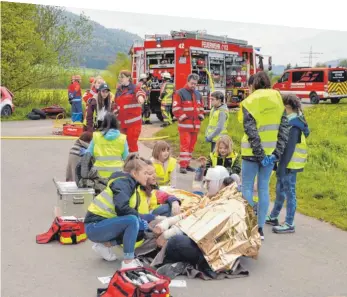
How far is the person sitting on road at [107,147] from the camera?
660 centimetres

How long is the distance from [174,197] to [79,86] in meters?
11.3

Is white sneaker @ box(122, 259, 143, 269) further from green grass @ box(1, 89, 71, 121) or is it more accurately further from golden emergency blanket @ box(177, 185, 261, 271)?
green grass @ box(1, 89, 71, 121)

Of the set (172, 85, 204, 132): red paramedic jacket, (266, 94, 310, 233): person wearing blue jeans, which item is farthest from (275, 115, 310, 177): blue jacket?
(172, 85, 204, 132): red paramedic jacket

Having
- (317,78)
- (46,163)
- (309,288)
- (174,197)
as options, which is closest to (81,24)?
(46,163)

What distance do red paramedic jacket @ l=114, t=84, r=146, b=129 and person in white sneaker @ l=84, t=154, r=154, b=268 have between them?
11.6 feet

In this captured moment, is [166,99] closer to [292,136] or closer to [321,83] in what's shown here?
[292,136]

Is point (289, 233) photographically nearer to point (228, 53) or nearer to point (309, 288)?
point (309, 288)

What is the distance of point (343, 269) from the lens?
522 centimetres

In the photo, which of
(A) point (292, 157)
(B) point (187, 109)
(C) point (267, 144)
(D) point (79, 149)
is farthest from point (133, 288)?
(B) point (187, 109)

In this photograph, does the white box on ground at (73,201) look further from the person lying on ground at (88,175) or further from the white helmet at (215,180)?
the white helmet at (215,180)

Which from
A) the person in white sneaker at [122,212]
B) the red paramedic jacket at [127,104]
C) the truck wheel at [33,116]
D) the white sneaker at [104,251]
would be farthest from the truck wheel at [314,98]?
the person in white sneaker at [122,212]

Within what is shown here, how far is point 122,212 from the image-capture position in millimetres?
4832

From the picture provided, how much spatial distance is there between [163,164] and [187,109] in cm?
299

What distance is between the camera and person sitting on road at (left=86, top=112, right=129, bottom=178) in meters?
6.60
